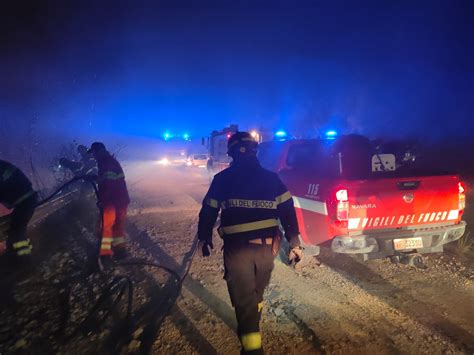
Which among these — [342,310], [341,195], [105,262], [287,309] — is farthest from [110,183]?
[342,310]

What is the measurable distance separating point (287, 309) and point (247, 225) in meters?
A: 1.54

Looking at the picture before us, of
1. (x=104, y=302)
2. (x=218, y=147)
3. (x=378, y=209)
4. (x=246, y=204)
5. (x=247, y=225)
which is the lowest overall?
(x=104, y=302)

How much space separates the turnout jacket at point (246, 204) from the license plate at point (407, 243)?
5.95ft

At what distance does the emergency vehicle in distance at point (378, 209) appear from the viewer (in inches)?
139

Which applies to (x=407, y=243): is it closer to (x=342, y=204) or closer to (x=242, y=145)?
(x=342, y=204)

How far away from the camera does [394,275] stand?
4.21 metres

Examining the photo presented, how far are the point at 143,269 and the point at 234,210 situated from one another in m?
2.70

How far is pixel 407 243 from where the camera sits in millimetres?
3770

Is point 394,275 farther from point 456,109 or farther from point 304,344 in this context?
point 456,109

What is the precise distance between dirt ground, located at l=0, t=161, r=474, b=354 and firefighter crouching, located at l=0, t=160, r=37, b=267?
1.44 feet

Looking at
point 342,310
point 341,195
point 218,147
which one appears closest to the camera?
point 342,310

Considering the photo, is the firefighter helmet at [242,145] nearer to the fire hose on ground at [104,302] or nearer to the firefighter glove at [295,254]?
the firefighter glove at [295,254]

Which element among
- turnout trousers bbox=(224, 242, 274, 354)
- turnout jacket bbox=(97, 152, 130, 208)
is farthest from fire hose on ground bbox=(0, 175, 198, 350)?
turnout trousers bbox=(224, 242, 274, 354)

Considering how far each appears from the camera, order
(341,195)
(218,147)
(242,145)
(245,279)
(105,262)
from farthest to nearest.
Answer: (218,147) → (105,262) → (341,195) → (242,145) → (245,279)
